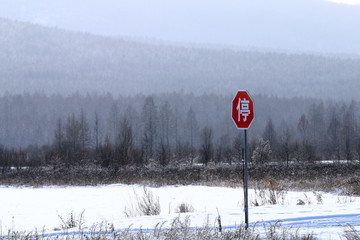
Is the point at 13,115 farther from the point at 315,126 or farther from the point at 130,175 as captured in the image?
the point at 130,175

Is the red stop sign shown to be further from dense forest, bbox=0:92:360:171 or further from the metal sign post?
dense forest, bbox=0:92:360:171

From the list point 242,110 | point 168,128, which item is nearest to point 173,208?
point 242,110

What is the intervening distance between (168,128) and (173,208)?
72.7m

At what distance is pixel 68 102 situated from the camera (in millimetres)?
112750

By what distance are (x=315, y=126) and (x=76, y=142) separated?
1886 inches

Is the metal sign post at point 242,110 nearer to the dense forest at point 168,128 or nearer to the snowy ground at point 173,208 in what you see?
the snowy ground at point 173,208

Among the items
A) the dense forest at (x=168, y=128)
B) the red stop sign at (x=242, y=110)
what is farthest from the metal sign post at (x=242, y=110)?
the dense forest at (x=168, y=128)

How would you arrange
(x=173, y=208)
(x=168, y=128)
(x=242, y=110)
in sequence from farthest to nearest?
1. (x=168, y=128)
2. (x=173, y=208)
3. (x=242, y=110)

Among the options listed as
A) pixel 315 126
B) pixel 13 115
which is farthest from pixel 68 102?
pixel 315 126

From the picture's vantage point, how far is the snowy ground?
8.35 meters

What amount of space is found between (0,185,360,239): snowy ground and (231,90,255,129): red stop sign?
1.78 m

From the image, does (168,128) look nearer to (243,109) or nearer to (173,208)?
(173,208)

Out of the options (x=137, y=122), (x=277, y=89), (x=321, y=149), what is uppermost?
(x=277, y=89)

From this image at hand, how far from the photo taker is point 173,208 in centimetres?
1523
